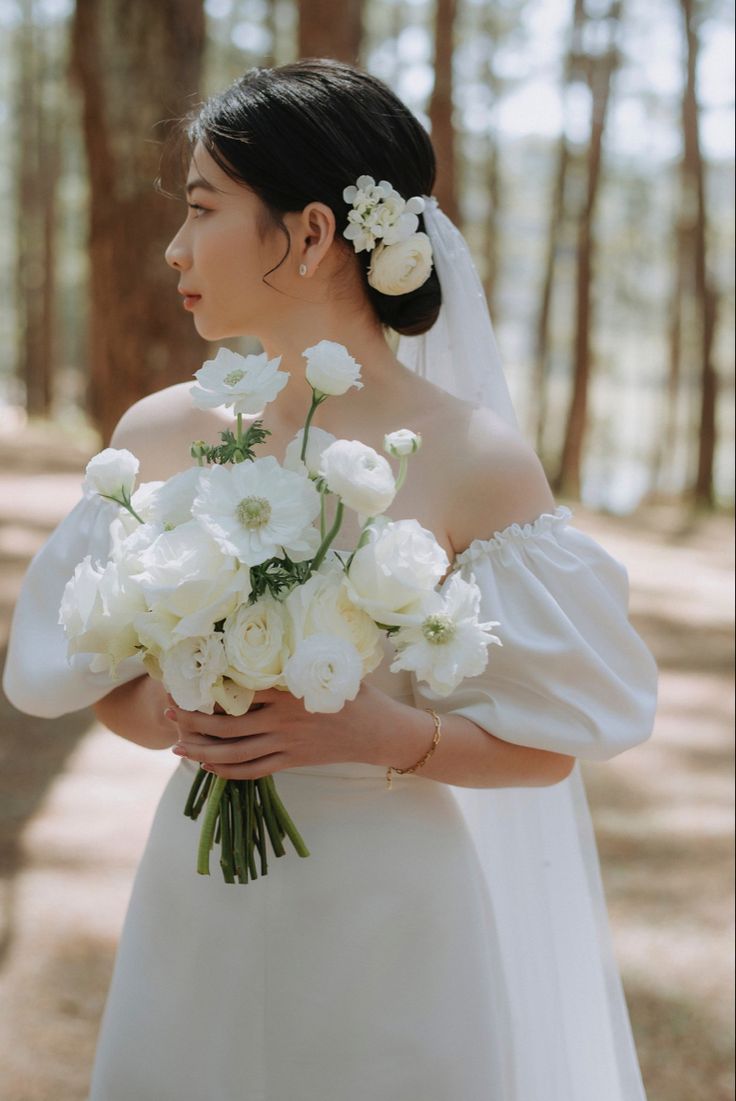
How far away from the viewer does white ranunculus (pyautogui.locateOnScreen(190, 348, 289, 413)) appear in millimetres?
1392

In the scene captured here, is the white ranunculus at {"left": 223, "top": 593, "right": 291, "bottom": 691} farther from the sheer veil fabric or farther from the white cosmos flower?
the sheer veil fabric

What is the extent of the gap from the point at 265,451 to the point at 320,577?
548 millimetres

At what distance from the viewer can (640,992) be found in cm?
359

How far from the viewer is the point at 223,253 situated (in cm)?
175

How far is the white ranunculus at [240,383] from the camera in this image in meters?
1.39

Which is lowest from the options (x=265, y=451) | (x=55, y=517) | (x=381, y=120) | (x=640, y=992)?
(x=640, y=992)

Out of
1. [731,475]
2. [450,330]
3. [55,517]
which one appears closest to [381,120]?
[450,330]

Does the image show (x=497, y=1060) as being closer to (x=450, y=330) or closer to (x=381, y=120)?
(x=450, y=330)

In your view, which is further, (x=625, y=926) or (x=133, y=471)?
(x=625, y=926)

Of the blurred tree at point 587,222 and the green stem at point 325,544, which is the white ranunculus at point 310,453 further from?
the blurred tree at point 587,222

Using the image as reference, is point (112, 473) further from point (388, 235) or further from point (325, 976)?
point (325, 976)

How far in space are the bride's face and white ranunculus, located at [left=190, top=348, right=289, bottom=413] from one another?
0.33 metres

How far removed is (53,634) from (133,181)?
3.90 m

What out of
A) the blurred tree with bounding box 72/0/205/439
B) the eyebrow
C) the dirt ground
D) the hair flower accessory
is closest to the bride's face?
the eyebrow
